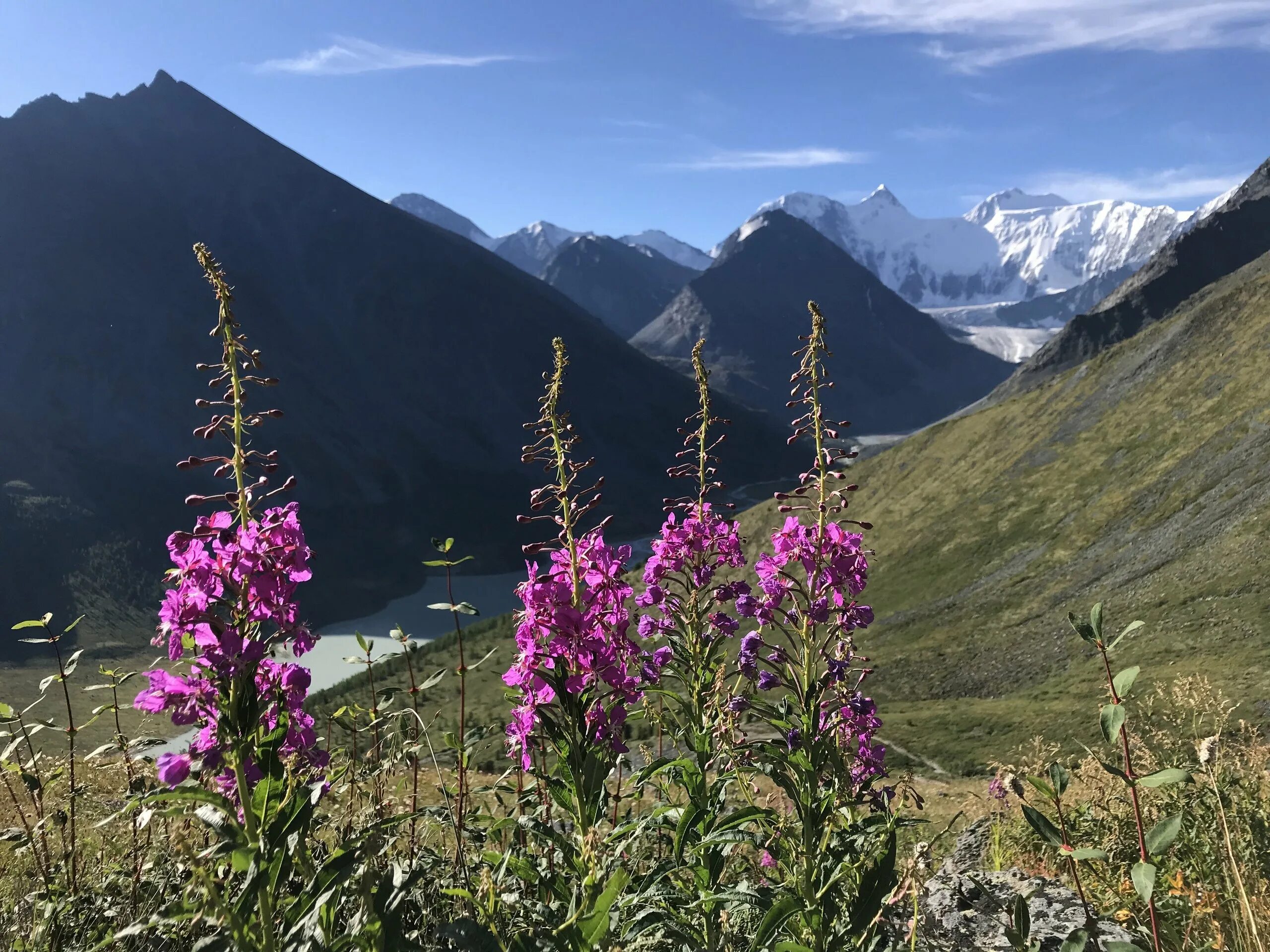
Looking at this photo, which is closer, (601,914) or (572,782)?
(601,914)

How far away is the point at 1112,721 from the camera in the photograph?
2256 millimetres

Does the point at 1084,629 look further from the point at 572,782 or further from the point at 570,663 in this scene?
the point at 570,663

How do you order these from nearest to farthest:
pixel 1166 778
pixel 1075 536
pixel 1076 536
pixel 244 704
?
pixel 1166 778
pixel 244 704
pixel 1076 536
pixel 1075 536

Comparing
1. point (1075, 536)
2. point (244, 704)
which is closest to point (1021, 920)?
point (244, 704)

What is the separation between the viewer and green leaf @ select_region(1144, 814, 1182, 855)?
2.23 m

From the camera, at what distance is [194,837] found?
4.25m

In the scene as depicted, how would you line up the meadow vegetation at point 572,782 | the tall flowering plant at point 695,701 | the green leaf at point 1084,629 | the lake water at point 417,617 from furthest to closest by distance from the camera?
the lake water at point 417,617, the tall flowering plant at point 695,701, the meadow vegetation at point 572,782, the green leaf at point 1084,629

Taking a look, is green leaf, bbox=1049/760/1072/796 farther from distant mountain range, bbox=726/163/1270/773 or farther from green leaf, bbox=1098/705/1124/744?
distant mountain range, bbox=726/163/1270/773

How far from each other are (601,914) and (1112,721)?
1.66 meters

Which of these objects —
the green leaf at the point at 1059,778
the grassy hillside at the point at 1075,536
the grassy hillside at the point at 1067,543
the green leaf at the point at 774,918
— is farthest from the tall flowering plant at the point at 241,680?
the grassy hillside at the point at 1075,536

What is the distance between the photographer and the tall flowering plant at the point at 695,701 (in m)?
3.66

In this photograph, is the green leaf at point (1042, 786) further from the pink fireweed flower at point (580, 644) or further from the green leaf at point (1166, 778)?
the pink fireweed flower at point (580, 644)

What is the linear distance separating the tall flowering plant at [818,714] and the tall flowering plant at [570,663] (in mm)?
746

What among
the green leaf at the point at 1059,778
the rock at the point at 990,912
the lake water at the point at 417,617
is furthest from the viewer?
the lake water at the point at 417,617
